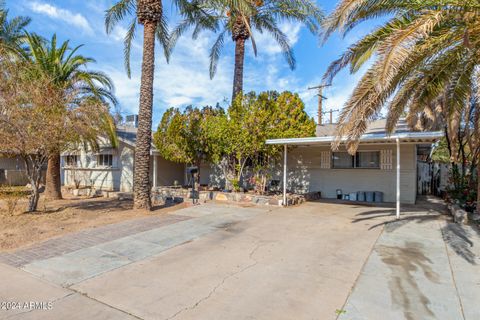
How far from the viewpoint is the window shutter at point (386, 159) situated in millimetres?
12609

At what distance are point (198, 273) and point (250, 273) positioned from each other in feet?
2.93

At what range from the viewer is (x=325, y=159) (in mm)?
14141

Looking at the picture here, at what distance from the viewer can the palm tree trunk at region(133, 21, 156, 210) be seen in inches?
414

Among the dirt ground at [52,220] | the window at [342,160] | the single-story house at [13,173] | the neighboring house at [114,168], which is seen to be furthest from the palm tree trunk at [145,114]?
the single-story house at [13,173]

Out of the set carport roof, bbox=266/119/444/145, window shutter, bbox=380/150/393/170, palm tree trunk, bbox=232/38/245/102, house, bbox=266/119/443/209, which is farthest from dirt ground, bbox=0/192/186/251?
window shutter, bbox=380/150/393/170

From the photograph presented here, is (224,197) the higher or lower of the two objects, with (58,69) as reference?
lower

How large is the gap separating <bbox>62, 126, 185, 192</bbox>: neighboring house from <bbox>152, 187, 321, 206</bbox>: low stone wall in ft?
7.53

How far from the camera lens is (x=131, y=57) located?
14.2 metres

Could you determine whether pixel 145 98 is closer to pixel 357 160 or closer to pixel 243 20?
pixel 243 20

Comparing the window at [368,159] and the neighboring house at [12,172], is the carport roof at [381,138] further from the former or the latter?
the neighboring house at [12,172]

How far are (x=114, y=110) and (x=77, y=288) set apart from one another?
12066 millimetres

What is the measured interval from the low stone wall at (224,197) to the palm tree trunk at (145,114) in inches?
106

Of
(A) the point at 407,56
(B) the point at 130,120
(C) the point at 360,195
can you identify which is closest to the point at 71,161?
(B) the point at 130,120

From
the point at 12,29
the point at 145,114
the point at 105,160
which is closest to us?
the point at 145,114
